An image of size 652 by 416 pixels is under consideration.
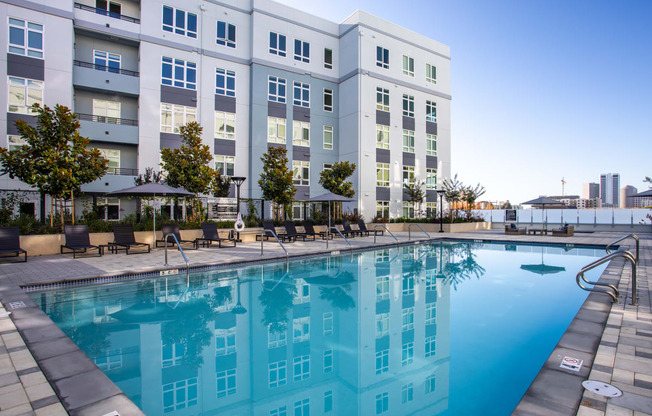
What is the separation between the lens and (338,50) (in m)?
27.1

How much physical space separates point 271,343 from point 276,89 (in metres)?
22.0

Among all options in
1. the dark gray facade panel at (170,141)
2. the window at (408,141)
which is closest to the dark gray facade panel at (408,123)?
the window at (408,141)

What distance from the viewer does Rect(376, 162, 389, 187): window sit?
86.2 ft

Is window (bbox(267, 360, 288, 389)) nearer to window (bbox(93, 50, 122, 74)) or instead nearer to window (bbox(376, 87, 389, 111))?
window (bbox(93, 50, 122, 74))

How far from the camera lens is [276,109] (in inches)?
952

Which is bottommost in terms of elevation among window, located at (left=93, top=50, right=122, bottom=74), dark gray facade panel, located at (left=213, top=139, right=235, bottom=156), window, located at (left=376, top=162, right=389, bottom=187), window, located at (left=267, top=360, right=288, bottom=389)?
window, located at (left=267, top=360, right=288, bottom=389)

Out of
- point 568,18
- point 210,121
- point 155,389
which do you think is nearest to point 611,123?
point 568,18

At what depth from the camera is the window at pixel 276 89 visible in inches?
949

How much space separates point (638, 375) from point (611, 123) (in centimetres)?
3789

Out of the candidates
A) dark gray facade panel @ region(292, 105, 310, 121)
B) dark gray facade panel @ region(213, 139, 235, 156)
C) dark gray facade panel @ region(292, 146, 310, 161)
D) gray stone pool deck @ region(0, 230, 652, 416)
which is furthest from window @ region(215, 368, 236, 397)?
dark gray facade panel @ region(292, 105, 310, 121)

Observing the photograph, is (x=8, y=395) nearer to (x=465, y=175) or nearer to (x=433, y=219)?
(x=433, y=219)

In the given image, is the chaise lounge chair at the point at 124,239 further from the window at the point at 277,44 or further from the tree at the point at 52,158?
the window at the point at 277,44

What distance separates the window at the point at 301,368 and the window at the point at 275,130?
67.8 feet

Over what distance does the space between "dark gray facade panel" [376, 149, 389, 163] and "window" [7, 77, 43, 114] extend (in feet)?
67.7
